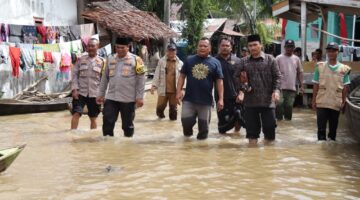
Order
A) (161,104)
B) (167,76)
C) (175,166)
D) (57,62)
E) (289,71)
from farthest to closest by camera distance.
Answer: (57,62)
(161,104)
(167,76)
(289,71)
(175,166)

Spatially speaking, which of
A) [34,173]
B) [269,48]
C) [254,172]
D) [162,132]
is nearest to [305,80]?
[162,132]

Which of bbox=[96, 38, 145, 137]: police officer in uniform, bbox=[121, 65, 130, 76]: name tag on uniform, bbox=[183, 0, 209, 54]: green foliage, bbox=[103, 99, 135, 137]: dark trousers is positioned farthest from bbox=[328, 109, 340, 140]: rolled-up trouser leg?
bbox=[183, 0, 209, 54]: green foliage

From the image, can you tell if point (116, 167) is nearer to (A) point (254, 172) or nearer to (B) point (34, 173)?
(B) point (34, 173)

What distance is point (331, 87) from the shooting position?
781cm

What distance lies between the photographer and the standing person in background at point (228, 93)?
29.1 feet

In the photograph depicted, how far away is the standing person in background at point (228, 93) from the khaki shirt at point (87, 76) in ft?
6.81

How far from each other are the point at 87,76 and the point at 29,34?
5.76 metres

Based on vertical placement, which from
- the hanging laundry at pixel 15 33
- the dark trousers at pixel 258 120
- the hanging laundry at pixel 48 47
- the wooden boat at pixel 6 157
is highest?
the hanging laundry at pixel 15 33

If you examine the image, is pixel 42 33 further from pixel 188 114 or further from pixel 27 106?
pixel 188 114

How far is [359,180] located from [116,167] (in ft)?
9.48

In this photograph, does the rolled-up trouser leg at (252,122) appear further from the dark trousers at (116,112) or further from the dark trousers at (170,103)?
the dark trousers at (170,103)

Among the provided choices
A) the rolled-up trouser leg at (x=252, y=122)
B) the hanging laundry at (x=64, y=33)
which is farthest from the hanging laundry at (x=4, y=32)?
the rolled-up trouser leg at (x=252, y=122)

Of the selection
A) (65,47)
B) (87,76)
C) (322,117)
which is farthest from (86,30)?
(322,117)

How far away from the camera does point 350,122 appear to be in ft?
26.4
